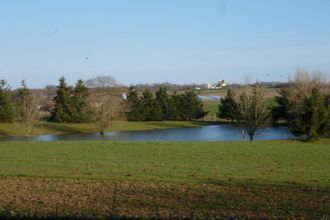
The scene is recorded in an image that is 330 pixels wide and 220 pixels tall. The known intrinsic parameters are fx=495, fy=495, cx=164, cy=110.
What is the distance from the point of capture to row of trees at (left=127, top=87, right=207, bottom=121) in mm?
84625

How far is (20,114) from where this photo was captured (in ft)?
222

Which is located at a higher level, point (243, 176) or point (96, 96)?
point (96, 96)

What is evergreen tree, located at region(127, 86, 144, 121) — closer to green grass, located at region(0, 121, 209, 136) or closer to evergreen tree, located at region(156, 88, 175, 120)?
green grass, located at region(0, 121, 209, 136)

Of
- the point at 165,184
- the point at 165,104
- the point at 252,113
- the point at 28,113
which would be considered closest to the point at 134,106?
the point at 165,104

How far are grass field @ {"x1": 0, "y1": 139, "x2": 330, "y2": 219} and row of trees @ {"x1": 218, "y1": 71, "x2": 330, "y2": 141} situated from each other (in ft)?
70.9

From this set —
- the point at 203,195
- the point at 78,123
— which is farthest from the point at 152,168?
the point at 78,123

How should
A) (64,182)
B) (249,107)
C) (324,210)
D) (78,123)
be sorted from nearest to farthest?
(324,210) < (64,182) < (249,107) < (78,123)

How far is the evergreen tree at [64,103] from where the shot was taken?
76.4 m

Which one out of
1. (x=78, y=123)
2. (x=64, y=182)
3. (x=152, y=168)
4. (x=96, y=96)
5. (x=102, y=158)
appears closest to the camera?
(x=64, y=182)

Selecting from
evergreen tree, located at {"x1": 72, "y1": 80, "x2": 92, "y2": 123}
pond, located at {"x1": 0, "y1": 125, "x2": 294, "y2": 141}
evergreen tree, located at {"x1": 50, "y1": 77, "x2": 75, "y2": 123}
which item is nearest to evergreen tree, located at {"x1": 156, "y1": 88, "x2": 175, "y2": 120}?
evergreen tree, located at {"x1": 72, "y1": 80, "x2": 92, "y2": 123}

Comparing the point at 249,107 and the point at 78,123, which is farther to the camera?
the point at 78,123

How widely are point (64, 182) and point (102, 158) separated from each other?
9189 millimetres

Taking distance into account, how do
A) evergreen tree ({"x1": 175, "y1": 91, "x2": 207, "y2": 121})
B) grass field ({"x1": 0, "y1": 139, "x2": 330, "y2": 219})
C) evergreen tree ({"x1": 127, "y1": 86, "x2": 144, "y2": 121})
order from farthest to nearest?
evergreen tree ({"x1": 175, "y1": 91, "x2": 207, "y2": 121}) < evergreen tree ({"x1": 127, "y1": 86, "x2": 144, "y2": 121}) < grass field ({"x1": 0, "y1": 139, "x2": 330, "y2": 219})

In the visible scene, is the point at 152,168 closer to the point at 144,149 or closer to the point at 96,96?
the point at 144,149
